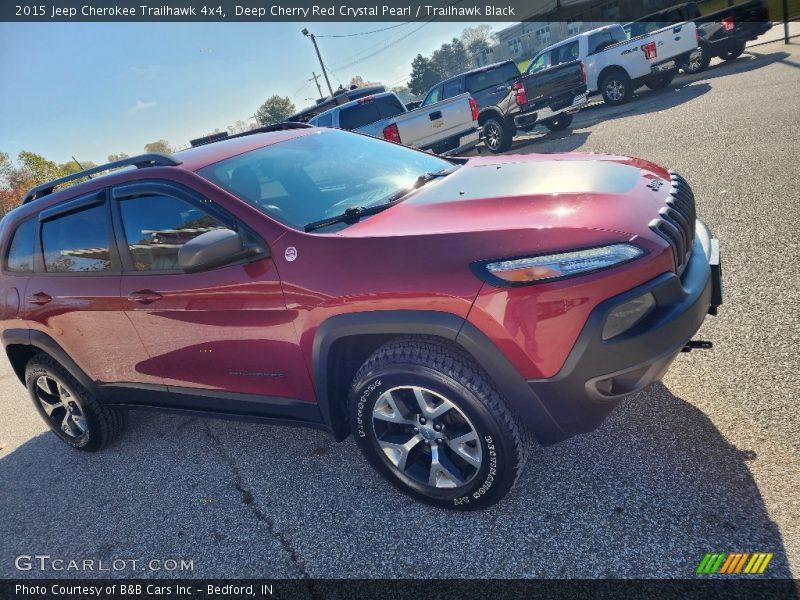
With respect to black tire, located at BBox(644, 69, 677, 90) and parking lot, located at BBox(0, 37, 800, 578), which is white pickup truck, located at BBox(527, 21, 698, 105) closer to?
black tire, located at BBox(644, 69, 677, 90)

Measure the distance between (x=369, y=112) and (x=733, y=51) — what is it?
11.4 metres

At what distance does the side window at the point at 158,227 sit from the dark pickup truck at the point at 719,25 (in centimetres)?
1502

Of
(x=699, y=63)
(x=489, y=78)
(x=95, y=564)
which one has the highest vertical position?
(x=489, y=78)

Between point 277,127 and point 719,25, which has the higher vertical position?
point 277,127

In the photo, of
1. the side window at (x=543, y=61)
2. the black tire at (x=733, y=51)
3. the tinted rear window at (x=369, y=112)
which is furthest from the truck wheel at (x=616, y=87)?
the tinted rear window at (x=369, y=112)

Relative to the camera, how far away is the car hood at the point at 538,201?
7.08ft

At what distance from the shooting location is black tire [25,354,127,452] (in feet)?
12.3

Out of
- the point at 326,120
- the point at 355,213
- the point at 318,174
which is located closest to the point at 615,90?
the point at 326,120

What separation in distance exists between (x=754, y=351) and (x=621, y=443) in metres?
1.05

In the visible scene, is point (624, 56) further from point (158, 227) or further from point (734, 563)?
point (734, 563)

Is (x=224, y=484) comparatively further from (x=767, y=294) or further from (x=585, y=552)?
(x=767, y=294)

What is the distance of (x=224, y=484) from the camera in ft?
10.3

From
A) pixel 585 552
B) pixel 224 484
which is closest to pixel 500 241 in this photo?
pixel 585 552

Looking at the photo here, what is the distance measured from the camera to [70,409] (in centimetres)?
391
